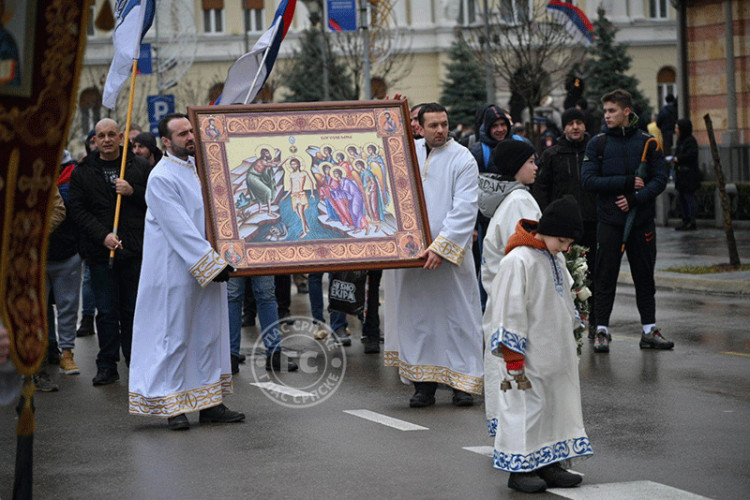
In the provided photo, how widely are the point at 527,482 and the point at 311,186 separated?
350 centimetres

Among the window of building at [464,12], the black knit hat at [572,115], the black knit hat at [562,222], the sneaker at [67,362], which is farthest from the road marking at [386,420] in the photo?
the window of building at [464,12]

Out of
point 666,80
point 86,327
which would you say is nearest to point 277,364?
point 86,327

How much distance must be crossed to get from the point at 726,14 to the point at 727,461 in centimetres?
1993

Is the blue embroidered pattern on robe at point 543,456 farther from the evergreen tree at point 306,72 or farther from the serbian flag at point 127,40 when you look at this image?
the evergreen tree at point 306,72

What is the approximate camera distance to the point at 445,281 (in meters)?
9.77

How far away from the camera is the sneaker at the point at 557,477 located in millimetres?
6965

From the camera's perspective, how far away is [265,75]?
11594 millimetres

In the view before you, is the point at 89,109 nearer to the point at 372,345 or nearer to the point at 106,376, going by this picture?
the point at 372,345

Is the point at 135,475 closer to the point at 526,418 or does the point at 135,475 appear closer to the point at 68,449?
the point at 68,449

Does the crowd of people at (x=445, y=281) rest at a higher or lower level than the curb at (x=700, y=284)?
higher

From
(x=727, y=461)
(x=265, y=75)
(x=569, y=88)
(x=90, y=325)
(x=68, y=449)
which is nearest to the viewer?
(x=727, y=461)

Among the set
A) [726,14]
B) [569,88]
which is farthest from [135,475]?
[726,14]

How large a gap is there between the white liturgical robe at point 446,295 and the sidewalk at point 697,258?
283 inches

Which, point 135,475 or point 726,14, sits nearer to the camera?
point 135,475
